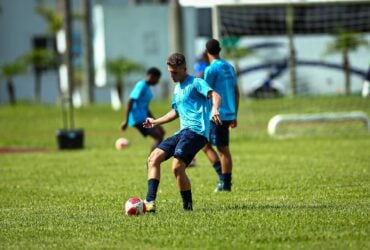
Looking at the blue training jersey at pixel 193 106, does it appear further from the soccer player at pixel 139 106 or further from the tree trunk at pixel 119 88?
the tree trunk at pixel 119 88

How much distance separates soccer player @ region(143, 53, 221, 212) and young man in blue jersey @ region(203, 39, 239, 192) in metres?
2.72

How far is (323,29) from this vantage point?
1406 inches

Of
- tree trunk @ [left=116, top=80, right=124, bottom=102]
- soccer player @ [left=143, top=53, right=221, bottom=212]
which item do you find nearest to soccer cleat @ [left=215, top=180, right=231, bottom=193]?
soccer player @ [left=143, top=53, right=221, bottom=212]

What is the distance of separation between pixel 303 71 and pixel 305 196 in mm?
29643

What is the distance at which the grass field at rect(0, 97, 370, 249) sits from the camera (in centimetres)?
965

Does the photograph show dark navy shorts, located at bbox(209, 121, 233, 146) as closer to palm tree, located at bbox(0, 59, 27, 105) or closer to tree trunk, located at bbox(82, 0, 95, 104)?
tree trunk, located at bbox(82, 0, 95, 104)

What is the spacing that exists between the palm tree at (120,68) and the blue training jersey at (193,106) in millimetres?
35542

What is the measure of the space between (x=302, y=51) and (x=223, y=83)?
29.6 m

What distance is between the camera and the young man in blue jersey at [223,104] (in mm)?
14477

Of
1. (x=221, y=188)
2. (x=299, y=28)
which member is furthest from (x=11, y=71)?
(x=221, y=188)

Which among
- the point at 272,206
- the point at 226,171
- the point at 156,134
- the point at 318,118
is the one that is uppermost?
the point at 272,206

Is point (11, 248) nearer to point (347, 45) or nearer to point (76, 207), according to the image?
point (76, 207)

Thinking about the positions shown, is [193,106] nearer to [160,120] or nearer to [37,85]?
[160,120]

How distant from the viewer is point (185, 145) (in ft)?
37.7
